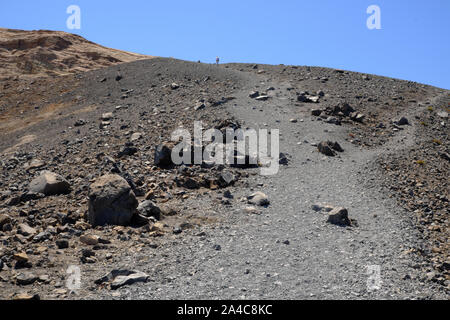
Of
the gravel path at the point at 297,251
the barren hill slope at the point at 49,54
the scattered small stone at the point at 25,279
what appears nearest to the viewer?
the gravel path at the point at 297,251

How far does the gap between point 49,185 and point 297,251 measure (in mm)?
8997

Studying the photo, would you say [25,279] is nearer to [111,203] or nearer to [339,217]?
[111,203]

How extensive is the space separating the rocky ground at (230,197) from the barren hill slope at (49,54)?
15.2 meters

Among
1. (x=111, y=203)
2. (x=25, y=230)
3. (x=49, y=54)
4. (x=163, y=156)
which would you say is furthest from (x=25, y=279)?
(x=49, y=54)

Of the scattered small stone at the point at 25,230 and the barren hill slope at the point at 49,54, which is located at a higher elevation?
the barren hill slope at the point at 49,54

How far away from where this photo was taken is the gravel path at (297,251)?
313 inches

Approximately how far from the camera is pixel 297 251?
379 inches

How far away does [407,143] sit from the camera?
20156 millimetres

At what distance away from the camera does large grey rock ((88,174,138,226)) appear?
442 inches

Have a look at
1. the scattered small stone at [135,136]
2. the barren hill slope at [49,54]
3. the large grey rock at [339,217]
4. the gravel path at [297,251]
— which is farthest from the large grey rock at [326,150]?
the barren hill slope at [49,54]

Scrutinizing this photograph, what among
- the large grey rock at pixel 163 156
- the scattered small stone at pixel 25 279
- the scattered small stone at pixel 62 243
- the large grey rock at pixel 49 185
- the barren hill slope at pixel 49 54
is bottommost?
the scattered small stone at pixel 25 279

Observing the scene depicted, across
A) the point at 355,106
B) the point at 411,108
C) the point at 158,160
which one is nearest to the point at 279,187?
the point at 158,160

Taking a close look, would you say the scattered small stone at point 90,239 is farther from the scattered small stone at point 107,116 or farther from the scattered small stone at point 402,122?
the scattered small stone at point 402,122
